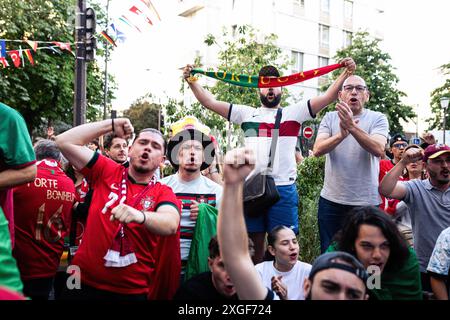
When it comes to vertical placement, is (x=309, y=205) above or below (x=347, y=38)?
below

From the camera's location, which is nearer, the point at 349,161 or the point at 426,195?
the point at 426,195

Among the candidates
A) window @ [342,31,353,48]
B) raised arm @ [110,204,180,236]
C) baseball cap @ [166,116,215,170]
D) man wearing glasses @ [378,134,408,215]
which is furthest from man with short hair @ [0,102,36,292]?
window @ [342,31,353,48]

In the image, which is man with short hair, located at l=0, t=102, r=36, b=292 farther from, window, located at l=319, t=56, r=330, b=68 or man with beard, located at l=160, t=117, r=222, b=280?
window, located at l=319, t=56, r=330, b=68

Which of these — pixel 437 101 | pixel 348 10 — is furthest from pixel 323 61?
pixel 437 101

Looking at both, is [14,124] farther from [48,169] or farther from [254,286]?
[254,286]

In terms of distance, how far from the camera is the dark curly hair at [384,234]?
2.78m

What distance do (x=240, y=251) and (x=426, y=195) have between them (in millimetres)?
2478

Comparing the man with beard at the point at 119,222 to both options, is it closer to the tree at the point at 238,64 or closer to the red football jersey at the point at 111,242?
the red football jersey at the point at 111,242

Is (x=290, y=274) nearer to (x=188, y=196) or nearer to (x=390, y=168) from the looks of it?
(x=188, y=196)

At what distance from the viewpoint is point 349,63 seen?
13.6ft

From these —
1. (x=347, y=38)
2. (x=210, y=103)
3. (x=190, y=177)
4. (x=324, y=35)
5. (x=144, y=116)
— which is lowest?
(x=190, y=177)

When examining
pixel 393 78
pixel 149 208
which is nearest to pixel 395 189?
pixel 149 208

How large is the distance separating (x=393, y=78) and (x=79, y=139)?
88.4 ft

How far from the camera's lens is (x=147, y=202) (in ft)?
9.56
